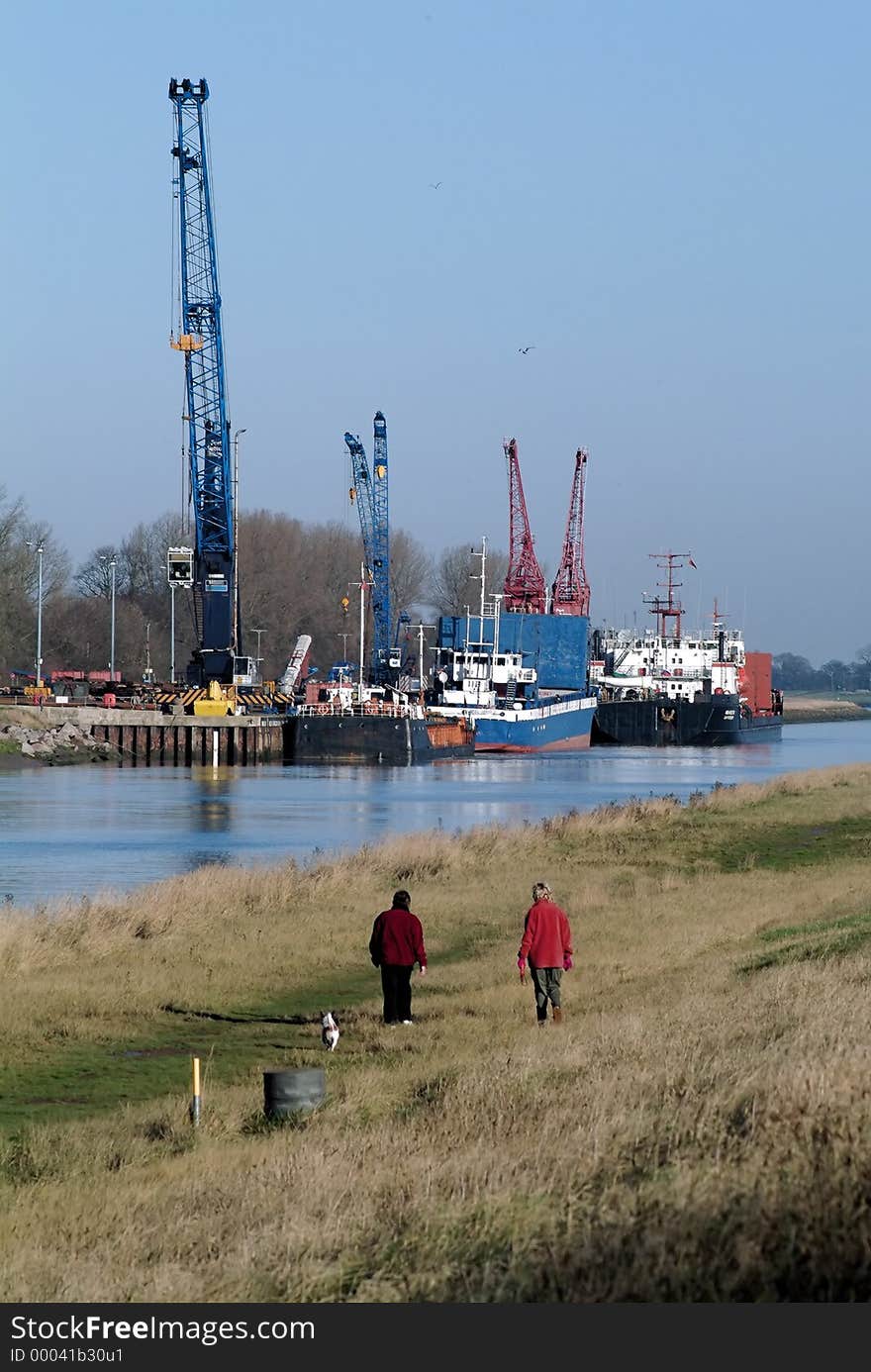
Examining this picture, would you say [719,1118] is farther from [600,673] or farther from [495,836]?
[600,673]

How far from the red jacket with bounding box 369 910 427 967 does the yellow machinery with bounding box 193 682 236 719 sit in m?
83.1

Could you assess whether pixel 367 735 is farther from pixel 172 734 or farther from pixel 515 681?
pixel 515 681

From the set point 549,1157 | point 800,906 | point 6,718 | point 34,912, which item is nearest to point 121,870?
point 34,912

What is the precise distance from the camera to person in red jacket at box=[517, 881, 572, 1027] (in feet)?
59.5

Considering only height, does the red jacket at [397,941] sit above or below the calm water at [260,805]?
above

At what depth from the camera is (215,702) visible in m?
101

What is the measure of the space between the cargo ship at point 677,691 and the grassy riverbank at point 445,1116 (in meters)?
103

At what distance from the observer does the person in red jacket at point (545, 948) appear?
18.1 m

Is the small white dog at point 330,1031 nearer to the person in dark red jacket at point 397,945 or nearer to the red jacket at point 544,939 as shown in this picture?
the person in dark red jacket at point 397,945

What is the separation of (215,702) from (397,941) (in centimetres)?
8346

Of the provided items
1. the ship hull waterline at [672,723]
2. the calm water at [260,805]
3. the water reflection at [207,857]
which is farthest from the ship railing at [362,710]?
the water reflection at [207,857]

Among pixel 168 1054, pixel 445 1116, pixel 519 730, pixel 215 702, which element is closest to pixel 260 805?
pixel 215 702

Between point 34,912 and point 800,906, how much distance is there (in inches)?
470

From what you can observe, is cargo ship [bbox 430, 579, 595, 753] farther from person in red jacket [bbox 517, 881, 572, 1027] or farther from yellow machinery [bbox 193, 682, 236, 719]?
person in red jacket [bbox 517, 881, 572, 1027]
